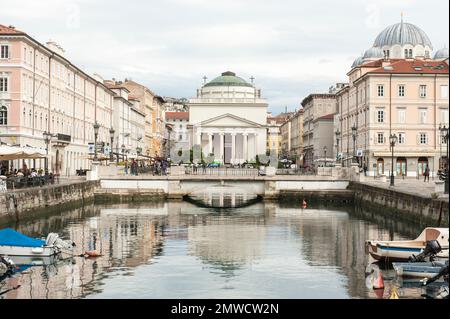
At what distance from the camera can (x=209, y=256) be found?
104ft

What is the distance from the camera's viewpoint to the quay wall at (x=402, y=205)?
37.6 m

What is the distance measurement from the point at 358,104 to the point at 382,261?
67263 mm

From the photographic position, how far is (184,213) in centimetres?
5444

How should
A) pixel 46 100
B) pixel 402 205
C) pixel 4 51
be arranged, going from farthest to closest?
1. pixel 46 100
2. pixel 4 51
3. pixel 402 205

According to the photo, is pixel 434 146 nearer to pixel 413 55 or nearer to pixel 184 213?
pixel 413 55

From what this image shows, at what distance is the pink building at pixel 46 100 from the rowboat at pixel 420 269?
1727 inches

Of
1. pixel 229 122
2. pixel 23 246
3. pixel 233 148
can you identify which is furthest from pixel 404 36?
pixel 23 246

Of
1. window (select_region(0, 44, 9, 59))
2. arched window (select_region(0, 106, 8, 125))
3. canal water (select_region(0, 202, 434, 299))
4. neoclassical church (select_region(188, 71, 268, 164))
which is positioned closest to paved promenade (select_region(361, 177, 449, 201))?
canal water (select_region(0, 202, 434, 299))

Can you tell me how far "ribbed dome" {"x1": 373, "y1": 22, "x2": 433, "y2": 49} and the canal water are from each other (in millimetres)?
66931

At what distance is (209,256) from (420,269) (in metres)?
10.5

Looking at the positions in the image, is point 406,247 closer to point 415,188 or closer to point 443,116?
point 415,188

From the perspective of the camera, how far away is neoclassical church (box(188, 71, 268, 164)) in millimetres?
137125

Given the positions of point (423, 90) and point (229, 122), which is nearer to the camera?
point (423, 90)

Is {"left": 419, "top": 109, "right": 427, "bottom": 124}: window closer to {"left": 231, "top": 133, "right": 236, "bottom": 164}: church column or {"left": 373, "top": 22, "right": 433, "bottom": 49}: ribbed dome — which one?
{"left": 373, "top": 22, "right": 433, "bottom": 49}: ribbed dome
